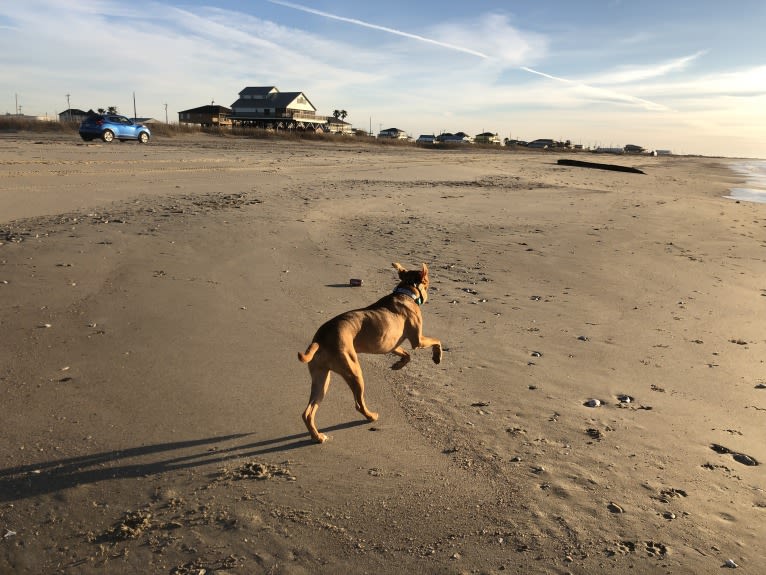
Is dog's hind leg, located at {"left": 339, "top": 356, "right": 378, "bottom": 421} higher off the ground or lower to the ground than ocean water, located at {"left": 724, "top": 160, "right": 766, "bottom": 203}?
lower

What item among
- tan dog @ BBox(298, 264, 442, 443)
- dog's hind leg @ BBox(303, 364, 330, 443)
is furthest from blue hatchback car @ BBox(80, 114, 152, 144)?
dog's hind leg @ BBox(303, 364, 330, 443)

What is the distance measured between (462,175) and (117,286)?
1854 centimetres

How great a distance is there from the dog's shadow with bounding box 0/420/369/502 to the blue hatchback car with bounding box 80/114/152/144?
30538mm

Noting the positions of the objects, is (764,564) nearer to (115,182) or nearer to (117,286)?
(117,286)

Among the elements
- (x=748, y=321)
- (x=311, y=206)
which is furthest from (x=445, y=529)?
(x=311, y=206)

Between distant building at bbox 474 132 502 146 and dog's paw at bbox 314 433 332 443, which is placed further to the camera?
distant building at bbox 474 132 502 146

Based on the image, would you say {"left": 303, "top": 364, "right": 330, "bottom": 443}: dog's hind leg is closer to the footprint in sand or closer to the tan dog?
the tan dog

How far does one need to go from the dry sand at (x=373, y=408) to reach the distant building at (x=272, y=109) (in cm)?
8407

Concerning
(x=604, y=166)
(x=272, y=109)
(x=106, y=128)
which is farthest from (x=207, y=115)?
(x=604, y=166)

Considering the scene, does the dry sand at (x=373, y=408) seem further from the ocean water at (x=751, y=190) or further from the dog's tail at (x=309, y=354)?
the ocean water at (x=751, y=190)

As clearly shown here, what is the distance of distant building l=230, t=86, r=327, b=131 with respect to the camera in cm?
8912

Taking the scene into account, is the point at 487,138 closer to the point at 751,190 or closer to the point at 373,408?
the point at 751,190

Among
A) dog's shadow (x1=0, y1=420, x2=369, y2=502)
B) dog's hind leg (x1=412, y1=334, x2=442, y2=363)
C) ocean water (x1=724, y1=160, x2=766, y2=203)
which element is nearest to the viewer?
dog's shadow (x1=0, y1=420, x2=369, y2=502)

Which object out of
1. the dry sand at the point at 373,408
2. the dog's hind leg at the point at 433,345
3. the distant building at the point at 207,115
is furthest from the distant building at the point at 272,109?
the dog's hind leg at the point at 433,345
